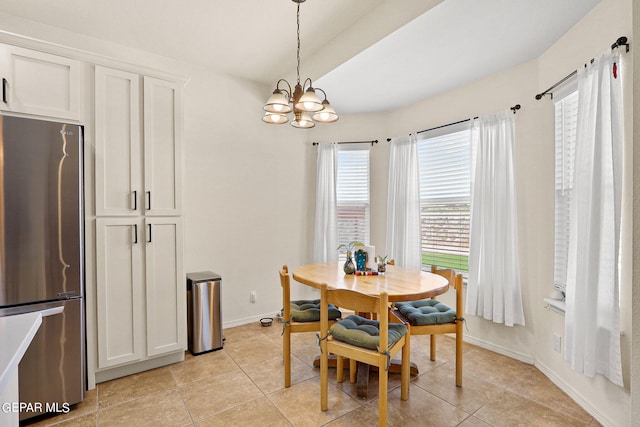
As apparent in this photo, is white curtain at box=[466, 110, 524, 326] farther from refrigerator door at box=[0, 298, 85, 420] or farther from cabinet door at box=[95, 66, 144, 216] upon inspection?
refrigerator door at box=[0, 298, 85, 420]

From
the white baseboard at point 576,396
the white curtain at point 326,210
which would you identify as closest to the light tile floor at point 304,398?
the white baseboard at point 576,396

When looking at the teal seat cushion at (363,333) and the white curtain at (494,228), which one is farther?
the white curtain at (494,228)

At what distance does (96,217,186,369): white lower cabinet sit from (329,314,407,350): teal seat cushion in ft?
4.92

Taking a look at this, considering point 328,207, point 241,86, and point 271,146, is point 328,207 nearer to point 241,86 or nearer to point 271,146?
point 271,146

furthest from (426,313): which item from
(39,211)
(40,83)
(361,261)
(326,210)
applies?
(40,83)

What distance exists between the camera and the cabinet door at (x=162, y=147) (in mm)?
2609

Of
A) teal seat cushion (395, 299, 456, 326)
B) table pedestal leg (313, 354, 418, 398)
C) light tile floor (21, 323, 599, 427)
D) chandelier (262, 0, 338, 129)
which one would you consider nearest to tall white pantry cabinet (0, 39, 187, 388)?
light tile floor (21, 323, 599, 427)

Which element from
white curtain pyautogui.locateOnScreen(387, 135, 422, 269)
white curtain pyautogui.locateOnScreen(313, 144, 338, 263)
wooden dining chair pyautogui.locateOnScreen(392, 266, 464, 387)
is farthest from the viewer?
white curtain pyautogui.locateOnScreen(313, 144, 338, 263)

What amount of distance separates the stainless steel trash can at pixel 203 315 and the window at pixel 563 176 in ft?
9.53

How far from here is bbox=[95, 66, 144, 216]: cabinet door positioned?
2.40m

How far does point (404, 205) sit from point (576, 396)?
2.16m

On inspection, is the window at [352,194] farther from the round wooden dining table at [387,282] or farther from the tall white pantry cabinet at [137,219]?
the tall white pantry cabinet at [137,219]

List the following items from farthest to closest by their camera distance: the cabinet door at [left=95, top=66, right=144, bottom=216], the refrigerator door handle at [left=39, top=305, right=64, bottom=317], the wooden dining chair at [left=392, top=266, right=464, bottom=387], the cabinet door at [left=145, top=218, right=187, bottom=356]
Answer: the cabinet door at [left=145, top=218, right=187, bottom=356] → the cabinet door at [left=95, top=66, right=144, bottom=216] → the wooden dining chair at [left=392, top=266, right=464, bottom=387] → the refrigerator door handle at [left=39, top=305, right=64, bottom=317]

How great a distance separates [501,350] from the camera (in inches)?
114
